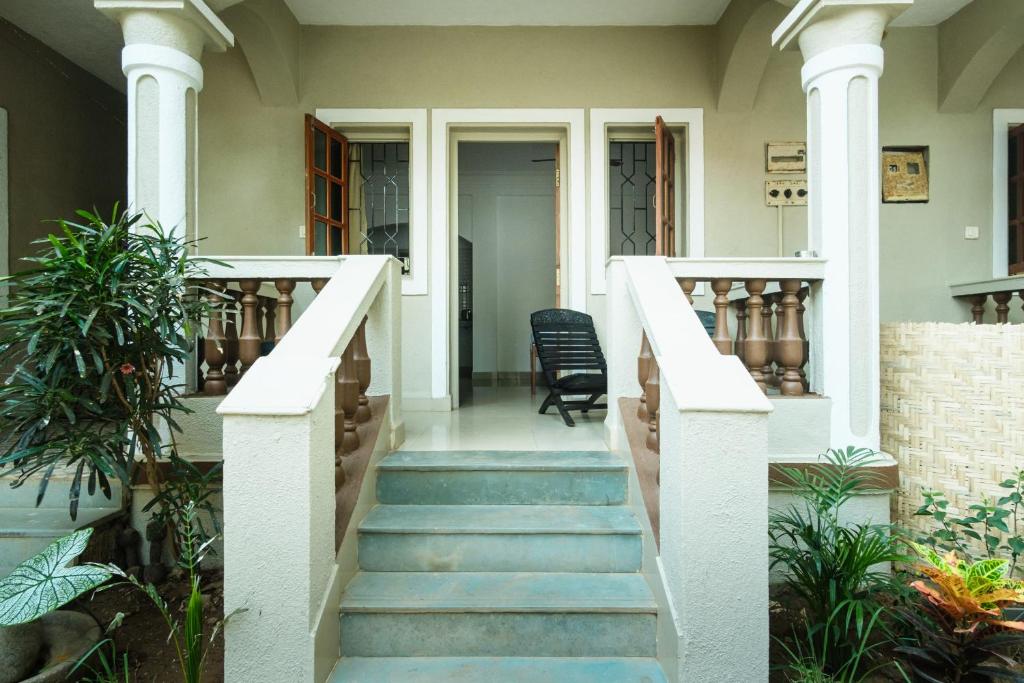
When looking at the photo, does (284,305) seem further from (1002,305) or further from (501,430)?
(1002,305)

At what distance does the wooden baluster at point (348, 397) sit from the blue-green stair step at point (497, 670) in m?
0.79

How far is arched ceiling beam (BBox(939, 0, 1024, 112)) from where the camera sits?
4434 mm

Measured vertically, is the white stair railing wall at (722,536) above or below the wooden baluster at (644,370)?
below

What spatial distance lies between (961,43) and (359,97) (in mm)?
4616

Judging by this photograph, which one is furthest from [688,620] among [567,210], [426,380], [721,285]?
[567,210]

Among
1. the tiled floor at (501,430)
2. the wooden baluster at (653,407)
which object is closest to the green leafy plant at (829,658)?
the wooden baluster at (653,407)

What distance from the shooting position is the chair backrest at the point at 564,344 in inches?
176

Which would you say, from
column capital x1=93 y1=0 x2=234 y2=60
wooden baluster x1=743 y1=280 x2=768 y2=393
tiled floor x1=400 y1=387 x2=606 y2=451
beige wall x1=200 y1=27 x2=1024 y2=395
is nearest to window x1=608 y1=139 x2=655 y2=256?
beige wall x1=200 y1=27 x2=1024 y2=395

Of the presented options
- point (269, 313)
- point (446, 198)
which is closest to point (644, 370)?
point (269, 313)

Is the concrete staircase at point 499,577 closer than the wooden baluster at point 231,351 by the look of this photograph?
Yes

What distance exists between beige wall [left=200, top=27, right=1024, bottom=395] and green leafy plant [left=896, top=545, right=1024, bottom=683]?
3.33 metres

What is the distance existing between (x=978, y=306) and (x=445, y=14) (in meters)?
4.63

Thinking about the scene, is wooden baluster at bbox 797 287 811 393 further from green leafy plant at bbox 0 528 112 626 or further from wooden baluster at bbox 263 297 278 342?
green leafy plant at bbox 0 528 112 626

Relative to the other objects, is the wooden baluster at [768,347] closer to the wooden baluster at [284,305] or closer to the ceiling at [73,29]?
the wooden baluster at [284,305]
